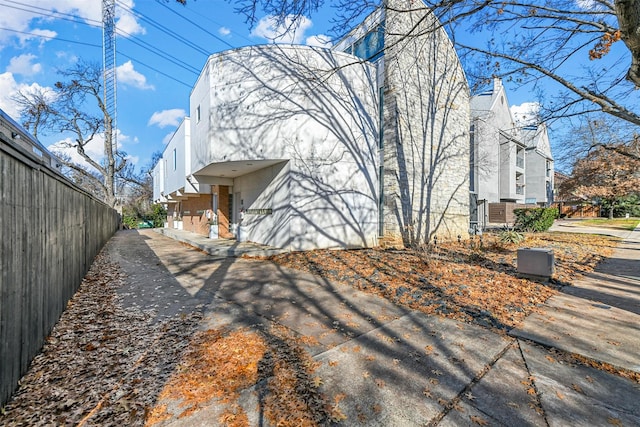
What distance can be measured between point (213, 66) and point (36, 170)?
7.97 metres

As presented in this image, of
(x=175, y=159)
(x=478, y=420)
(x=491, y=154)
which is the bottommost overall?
(x=478, y=420)

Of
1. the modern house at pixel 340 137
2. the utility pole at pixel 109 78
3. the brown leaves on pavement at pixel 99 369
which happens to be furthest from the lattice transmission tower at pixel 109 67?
the brown leaves on pavement at pixel 99 369

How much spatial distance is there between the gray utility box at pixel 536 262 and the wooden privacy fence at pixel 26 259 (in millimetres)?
Result: 7403

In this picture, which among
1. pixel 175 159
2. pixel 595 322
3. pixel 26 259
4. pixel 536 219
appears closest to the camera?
pixel 26 259

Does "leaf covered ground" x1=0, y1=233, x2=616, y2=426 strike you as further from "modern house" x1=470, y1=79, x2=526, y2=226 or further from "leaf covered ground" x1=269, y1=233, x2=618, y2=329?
"modern house" x1=470, y1=79, x2=526, y2=226

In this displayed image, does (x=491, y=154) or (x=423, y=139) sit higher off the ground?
(x=491, y=154)

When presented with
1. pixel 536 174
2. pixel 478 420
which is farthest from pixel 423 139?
pixel 536 174

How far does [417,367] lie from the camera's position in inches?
107

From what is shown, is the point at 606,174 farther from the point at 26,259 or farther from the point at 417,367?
the point at 26,259

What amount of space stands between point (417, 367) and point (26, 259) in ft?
12.6

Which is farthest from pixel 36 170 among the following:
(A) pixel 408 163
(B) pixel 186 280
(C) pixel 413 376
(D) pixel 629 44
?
(A) pixel 408 163

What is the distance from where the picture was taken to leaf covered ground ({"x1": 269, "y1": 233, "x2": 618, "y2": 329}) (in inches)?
168

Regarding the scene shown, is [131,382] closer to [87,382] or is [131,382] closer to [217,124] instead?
[87,382]

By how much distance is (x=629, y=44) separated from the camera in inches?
124
